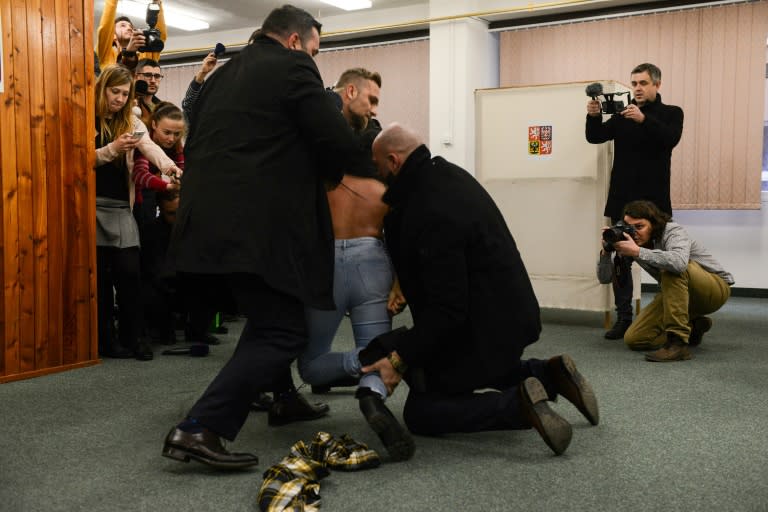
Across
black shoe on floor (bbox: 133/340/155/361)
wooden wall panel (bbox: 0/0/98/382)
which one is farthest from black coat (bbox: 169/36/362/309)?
black shoe on floor (bbox: 133/340/155/361)

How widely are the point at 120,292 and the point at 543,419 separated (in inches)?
86.4

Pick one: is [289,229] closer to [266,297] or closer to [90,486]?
[266,297]

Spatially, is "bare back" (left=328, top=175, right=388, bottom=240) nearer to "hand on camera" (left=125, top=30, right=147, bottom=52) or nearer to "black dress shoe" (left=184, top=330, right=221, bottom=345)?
"black dress shoe" (left=184, top=330, right=221, bottom=345)

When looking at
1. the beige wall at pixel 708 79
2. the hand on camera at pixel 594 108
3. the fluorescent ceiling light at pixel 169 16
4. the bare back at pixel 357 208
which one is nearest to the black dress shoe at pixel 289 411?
the bare back at pixel 357 208

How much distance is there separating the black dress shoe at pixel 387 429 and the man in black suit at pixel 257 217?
0.78 feet

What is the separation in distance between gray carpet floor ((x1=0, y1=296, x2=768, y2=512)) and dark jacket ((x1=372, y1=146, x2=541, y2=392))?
249 millimetres

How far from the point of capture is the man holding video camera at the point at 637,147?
4.17m

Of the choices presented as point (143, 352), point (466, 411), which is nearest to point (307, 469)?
point (466, 411)

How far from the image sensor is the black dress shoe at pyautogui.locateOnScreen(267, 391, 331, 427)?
8.13ft

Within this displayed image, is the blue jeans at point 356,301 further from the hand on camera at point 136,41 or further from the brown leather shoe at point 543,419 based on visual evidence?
the hand on camera at point 136,41

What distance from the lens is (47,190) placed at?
10.5ft

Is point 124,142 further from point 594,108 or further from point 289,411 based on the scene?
point 594,108

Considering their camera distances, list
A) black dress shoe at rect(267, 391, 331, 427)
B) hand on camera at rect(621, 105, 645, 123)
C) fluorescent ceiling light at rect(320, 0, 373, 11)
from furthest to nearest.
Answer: fluorescent ceiling light at rect(320, 0, 373, 11) < hand on camera at rect(621, 105, 645, 123) < black dress shoe at rect(267, 391, 331, 427)

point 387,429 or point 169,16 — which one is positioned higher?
point 169,16
